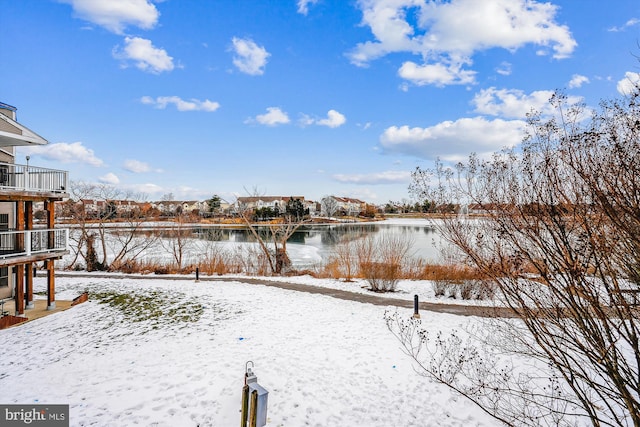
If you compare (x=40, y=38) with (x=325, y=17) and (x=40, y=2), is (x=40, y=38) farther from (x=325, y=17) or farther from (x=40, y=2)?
(x=325, y=17)

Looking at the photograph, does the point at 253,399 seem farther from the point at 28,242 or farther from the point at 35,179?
the point at 35,179

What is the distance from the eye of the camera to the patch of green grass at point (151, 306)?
9445mm

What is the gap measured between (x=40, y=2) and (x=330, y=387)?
15.1m

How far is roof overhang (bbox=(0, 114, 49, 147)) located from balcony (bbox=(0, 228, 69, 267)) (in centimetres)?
307

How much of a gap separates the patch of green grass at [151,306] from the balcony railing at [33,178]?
4247mm

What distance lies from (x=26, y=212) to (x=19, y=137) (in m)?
2.45

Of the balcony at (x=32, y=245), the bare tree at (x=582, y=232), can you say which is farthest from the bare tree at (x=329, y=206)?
the bare tree at (x=582, y=232)

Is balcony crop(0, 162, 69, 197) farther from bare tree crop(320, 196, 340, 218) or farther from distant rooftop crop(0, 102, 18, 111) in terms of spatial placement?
bare tree crop(320, 196, 340, 218)

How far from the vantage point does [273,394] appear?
5.42 meters

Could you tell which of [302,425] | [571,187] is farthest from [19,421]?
[571,187]

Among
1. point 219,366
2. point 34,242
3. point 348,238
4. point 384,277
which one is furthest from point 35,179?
point 348,238

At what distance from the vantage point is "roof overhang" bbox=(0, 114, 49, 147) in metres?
9.99

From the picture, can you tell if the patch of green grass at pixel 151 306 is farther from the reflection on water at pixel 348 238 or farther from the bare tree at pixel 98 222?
the reflection on water at pixel 348 238

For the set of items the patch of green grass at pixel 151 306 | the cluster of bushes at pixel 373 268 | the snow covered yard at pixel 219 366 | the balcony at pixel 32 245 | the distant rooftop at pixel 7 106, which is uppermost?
the distant rooftop at pixel 7 106
